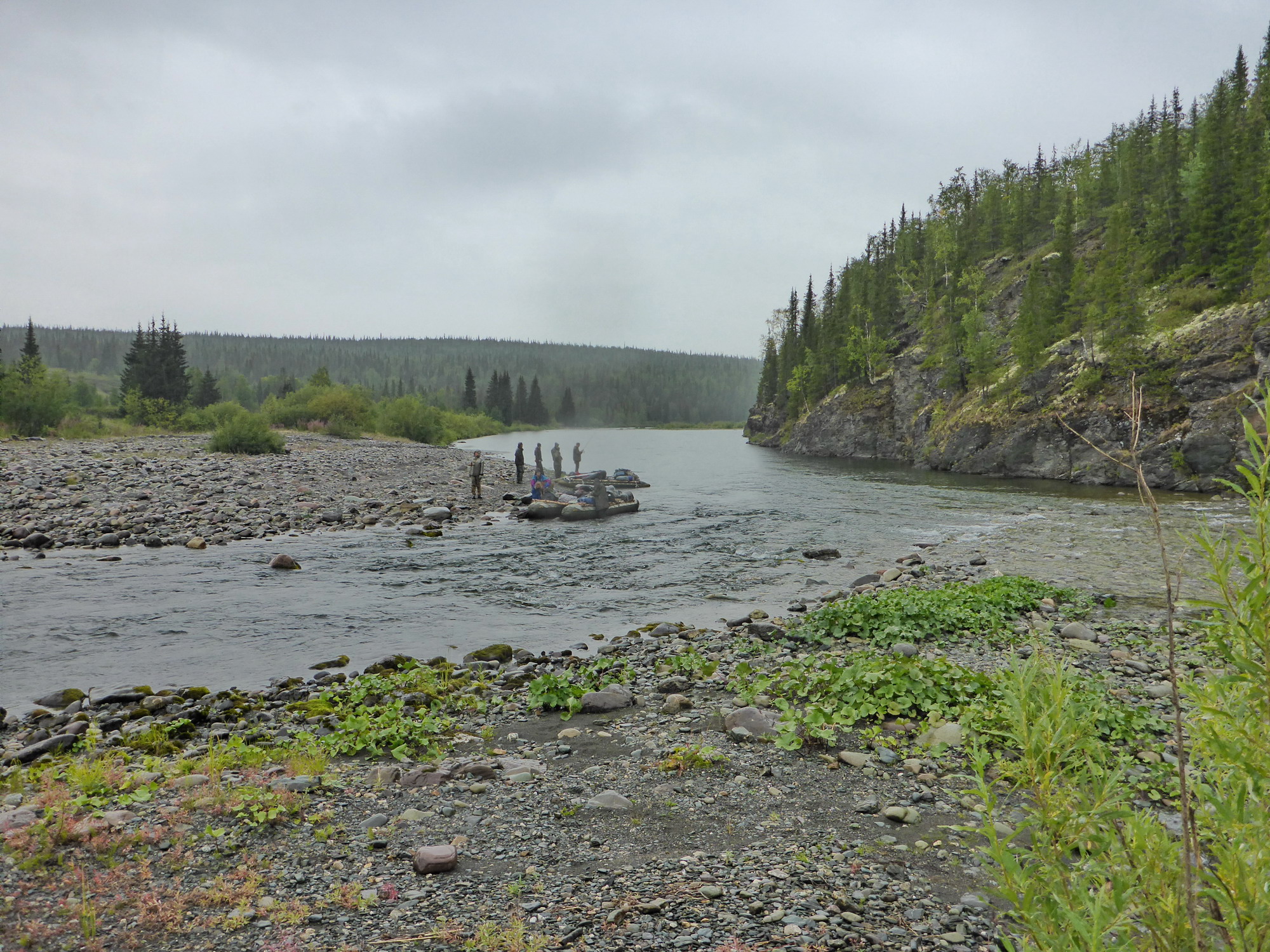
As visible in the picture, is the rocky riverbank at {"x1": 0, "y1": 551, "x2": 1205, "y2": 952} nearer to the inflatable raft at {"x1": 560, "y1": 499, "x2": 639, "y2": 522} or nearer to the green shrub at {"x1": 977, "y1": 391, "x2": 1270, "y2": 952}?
the green shrub at {"x1": 977, "y1": 391, "x2": 1270, "y2": 952}

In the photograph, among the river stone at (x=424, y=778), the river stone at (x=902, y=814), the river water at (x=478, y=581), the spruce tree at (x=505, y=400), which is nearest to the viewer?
the river stone at (x=902, y=814)

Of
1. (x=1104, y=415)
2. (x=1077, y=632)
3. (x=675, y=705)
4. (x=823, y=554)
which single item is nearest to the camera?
(x=675, y=705)

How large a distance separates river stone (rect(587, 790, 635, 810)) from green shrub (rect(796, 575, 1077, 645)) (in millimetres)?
5917

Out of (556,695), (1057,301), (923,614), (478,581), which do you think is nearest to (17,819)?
(556,695)

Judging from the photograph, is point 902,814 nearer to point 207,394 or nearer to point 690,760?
point 690,760

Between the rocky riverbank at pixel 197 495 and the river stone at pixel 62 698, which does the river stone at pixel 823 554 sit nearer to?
the rocky riverbank at pixel 197 495

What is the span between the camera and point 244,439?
1770 inches

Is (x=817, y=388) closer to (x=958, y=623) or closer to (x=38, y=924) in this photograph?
(x=958, y=623)

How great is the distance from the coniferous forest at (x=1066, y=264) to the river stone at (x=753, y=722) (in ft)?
73.9

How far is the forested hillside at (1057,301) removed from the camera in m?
41.5

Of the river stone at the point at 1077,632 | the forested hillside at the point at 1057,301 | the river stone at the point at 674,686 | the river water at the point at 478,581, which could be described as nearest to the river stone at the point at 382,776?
the river stone at the point at 674,686

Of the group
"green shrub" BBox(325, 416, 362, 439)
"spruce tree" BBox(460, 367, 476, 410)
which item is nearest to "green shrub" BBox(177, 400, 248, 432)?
"green shrub" BBox(325, 416, 362, 439)

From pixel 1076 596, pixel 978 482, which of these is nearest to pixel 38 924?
pixel 1076 596

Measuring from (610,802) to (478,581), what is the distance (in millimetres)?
12146
